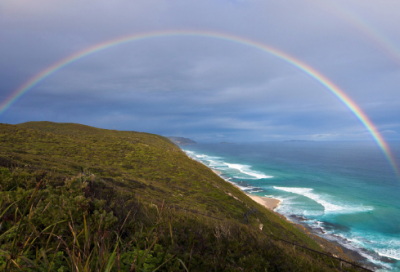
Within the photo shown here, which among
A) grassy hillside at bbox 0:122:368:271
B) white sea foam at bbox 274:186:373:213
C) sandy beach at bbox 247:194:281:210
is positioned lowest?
grassy hillside at bbox 0:122:368:271

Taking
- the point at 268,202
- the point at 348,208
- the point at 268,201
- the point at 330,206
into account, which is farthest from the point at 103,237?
the point at 348,208

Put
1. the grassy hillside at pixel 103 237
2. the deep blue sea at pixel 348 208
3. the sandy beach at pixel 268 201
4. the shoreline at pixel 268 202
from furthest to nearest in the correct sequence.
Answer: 1. the sandy beach at pixel 268 201
2. the shoreline at pixel 268 202
3. the deep blue sea at pixel 348 208
4. the grassy hillside at pixel 103 237

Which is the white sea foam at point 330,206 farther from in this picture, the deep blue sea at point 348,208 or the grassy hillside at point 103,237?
the grassy hillside at point 103,237

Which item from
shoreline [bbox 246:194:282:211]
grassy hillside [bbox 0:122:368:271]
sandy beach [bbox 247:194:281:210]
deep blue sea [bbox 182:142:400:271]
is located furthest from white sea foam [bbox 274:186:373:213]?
grassy hillside [bbox 0:122:368:271]

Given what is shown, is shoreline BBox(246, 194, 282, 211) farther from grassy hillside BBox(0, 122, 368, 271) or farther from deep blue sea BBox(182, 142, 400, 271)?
grassy hillside BBox(0, 122, 368, 271)

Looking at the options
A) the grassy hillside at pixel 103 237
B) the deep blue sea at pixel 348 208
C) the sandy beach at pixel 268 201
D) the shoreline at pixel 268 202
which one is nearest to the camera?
the grassy hillside at pixel 103 237

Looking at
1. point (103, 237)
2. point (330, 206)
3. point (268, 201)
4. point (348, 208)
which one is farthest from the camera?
point (268, 201)

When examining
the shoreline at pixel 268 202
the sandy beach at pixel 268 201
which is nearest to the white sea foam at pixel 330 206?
the shoreline at pixel 268 202

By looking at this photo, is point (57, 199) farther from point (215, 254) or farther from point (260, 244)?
point (260, 244)

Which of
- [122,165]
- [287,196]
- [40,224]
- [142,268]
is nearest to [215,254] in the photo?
[142,268]

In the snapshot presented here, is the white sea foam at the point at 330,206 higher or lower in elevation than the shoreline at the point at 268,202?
higher

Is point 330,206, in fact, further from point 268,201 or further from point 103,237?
point 103,237

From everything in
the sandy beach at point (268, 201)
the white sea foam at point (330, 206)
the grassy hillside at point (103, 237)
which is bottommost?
the grassy hillside at point (103, 237)

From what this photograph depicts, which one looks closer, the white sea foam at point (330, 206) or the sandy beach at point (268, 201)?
the white sea foam at point (330, 206)
